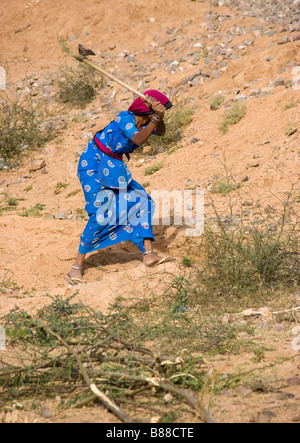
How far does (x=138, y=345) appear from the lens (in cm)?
301

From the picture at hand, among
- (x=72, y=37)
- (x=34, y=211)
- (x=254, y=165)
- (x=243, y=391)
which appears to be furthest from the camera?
(x=72, y=37)

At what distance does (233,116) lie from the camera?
273 inches

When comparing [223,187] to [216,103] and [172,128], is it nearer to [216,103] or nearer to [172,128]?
[172,128]

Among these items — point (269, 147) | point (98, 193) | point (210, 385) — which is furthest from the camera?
point (269, 147)

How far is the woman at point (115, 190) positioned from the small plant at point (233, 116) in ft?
8.88

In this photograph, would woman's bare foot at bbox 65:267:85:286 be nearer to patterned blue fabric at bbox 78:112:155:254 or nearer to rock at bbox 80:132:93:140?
patterned blue fabric at bbox 78:112:155:254

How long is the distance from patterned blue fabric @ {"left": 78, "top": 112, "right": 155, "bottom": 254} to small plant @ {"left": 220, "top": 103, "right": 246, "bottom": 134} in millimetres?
2705

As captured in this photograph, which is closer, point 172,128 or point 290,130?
point 290,130

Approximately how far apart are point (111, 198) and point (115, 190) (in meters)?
0.07

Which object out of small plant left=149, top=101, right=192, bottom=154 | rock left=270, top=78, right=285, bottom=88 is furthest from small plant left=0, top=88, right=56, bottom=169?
rock left=270, top=78, right=285, bottom=88

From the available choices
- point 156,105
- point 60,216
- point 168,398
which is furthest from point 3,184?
point 168,398
